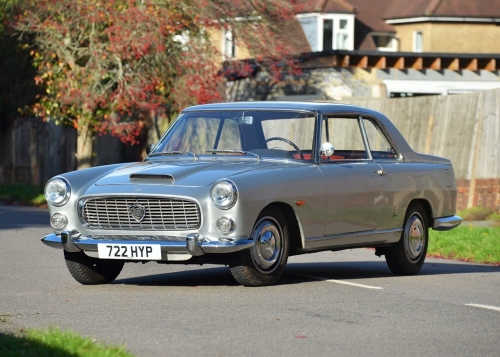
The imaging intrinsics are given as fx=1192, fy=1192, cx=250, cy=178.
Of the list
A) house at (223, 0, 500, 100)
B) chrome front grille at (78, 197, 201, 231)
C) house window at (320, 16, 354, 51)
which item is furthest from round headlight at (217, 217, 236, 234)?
house window at (320, 16, 354, 51)

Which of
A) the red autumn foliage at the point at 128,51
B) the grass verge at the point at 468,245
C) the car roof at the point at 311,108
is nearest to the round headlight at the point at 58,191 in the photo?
the car roof at the point at 311,108

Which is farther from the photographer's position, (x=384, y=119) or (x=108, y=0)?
(x=108, y=0)

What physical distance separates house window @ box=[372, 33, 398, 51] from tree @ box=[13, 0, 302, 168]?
21.9 metres

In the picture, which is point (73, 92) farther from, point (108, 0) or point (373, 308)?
point (373, 308)

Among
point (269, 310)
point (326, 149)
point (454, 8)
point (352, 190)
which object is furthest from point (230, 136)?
point (454, 8)

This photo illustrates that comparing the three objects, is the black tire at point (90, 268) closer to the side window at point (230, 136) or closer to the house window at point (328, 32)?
the side window at point (230, 136)

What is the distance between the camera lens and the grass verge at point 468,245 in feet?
49.4

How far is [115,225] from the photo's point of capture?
10320 millimetres

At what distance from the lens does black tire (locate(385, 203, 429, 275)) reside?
39.9 feet

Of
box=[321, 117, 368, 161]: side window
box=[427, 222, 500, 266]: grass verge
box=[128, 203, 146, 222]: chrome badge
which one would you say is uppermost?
box=[321, 117, 368, 161]: side window

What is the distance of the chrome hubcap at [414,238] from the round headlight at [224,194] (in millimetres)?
2926

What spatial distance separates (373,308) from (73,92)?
67.3ft

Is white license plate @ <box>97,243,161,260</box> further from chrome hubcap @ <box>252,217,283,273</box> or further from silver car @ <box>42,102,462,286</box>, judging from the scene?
chrome hubcap @ <box>252,217,283,273</box>

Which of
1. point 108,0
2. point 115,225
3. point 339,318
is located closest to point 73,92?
point 108,0
